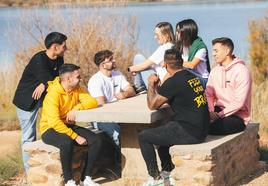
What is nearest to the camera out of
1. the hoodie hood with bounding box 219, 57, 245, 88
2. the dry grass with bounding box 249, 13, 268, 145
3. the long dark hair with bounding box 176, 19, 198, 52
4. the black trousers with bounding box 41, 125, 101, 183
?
the black trousers with bounding box 41, 125, 101, 183

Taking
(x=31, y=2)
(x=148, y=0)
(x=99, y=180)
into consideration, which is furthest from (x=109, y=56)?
(x=148, y=0)

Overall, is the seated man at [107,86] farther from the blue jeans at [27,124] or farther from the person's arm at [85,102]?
the blue jeans at [27,124]

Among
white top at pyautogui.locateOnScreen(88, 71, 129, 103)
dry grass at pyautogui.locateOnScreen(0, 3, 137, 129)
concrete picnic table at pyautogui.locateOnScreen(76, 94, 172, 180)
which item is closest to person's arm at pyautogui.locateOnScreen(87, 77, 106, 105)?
white top at pyautogui.locateOnScreen(88, 71, 129, 103)

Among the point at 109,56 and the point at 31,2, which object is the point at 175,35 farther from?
the point at 31,2

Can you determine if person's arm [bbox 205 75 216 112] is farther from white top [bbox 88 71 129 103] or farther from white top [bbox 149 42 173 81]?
white top [bbox 88 71 129 103]

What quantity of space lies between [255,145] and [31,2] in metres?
8.63

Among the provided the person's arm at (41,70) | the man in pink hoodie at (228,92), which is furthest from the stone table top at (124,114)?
the person's arm at (41,70)

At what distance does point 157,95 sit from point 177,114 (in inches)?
10.5

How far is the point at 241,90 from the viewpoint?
7285mm

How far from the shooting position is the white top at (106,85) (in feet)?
26.4

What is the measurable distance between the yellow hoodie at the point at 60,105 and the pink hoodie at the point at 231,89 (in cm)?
126

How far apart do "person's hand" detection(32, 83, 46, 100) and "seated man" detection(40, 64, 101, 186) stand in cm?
23

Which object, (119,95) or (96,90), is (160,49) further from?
(96,90)

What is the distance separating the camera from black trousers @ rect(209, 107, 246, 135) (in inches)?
288
